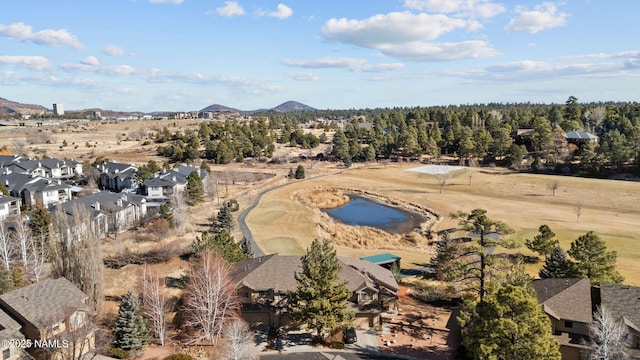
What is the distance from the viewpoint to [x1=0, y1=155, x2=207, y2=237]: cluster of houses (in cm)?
5212

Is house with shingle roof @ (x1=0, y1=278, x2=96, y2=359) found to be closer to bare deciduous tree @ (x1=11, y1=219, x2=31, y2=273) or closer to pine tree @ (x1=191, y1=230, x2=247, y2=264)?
pine tree @ (x1=191, y1=230, x2=247, y2=264)

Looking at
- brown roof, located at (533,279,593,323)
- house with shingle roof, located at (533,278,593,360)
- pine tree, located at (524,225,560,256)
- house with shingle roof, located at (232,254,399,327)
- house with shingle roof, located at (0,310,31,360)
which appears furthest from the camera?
pine tree, located at (524,225,560,256)

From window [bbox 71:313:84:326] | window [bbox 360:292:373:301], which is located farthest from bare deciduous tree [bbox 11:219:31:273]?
window [bbox 360:292:373:301]

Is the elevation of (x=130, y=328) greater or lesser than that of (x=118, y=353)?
greater

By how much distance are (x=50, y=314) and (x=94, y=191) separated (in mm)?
44023

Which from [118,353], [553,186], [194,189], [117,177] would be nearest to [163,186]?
[194,189]

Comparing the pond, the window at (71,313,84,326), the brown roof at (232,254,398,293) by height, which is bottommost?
the pond

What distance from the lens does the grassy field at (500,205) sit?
5225 centimetres

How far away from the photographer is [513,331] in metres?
21.9

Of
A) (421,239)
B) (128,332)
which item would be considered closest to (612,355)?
(128,332)

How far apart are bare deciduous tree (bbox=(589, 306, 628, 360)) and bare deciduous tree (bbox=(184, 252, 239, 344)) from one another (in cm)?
2293

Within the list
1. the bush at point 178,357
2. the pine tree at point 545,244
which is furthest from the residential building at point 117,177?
the pine tree at point 545,244

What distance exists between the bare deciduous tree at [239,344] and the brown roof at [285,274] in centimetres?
376

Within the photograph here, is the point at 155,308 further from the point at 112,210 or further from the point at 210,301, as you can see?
the point at 112,210
